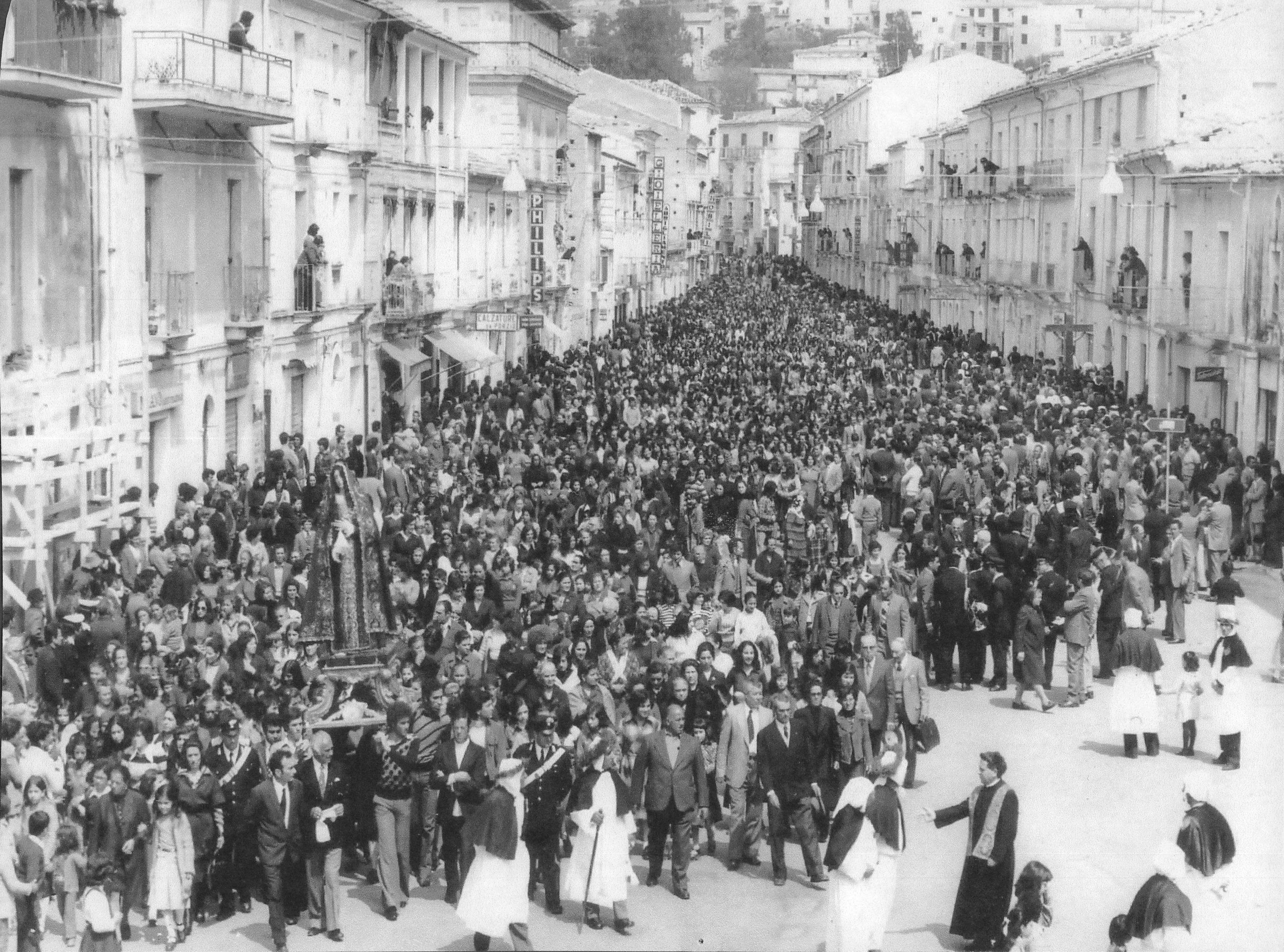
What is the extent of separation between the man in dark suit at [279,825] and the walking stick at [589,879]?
169 cm

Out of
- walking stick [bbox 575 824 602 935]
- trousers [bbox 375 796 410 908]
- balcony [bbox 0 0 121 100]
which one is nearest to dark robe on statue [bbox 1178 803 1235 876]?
walking stick [bbox 575 824 602 935]

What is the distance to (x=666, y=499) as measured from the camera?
23875 mm

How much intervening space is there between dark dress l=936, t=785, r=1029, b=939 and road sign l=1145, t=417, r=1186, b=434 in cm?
1318

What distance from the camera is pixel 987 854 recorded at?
1141cm

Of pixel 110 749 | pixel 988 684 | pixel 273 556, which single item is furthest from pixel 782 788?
pixel 273 556

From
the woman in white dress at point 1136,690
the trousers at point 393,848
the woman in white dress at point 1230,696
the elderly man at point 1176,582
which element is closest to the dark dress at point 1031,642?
the woman in white dress at point 1136,690

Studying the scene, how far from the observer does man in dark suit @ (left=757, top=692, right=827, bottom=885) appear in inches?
509

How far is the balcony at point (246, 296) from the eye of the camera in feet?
91.7

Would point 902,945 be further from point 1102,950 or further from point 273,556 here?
point 273,556

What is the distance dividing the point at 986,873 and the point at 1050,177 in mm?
40518

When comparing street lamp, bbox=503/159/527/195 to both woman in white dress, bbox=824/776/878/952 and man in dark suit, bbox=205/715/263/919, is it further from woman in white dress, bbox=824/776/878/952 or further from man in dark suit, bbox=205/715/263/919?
woman in white dress, bbox=824/776/878/952

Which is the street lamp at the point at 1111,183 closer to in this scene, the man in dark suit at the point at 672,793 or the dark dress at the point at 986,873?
the man in dark suit at the point at 672,793

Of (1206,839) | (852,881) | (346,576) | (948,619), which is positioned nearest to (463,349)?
(948,619)

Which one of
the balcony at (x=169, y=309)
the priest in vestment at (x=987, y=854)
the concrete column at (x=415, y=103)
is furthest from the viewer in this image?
the concrete column at (x=415, y=103)
